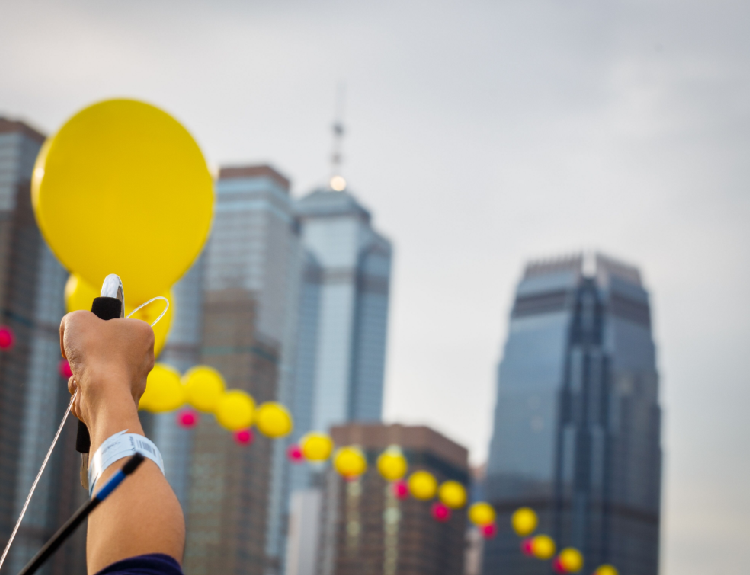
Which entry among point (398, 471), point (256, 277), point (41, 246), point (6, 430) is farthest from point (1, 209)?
point (398, 471)

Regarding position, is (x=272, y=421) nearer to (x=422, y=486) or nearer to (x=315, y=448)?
(x=315, y=448)

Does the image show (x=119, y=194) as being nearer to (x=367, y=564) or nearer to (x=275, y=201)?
(x=367, y=564)

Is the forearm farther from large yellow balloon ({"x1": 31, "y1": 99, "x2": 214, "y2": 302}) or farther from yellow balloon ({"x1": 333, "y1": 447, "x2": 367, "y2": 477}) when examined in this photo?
yellow balloon ({"x1": 333, "y1": 447, "x2": 367, "y2": 477})

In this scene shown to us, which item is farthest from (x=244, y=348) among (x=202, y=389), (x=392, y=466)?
(x=202, y=389)

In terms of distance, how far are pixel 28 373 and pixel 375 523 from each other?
50.5 metres

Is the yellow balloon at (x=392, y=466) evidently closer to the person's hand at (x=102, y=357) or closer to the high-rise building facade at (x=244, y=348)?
the person's hand at (x=102, y=357)

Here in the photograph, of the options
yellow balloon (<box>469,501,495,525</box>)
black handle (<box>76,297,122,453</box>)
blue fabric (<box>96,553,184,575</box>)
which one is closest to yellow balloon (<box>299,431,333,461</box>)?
yellow balloon (<box>469,501,495,525</box>)

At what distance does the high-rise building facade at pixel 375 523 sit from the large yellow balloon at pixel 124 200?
143621mm

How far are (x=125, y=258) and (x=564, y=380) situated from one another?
170 meters

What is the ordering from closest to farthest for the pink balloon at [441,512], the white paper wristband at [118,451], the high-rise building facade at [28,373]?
1. the white paper wristband at [118,451]
2. the pink balloon at [441,512]
3. the high-rise building facade at [28,373]

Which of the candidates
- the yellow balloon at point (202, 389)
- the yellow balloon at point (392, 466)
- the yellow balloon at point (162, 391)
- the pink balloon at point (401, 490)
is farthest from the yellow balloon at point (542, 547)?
the yellow balloon at point (162, 391)

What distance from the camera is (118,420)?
6.16 ft

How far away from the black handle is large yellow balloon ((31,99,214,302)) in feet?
11.7

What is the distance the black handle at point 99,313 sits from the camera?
203 cm
